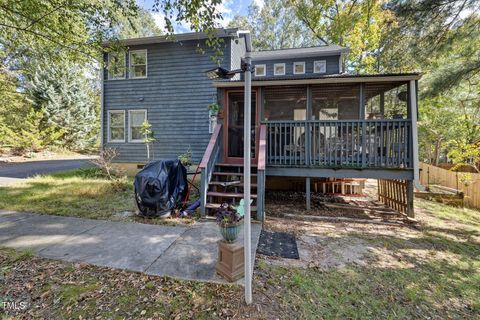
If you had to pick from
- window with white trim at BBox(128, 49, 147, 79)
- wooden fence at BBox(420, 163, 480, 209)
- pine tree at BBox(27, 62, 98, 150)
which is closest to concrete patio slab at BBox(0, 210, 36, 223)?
window with white trim at BBox(128, 49, 147, 79)

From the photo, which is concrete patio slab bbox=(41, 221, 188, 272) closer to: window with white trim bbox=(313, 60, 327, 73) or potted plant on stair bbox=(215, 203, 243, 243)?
potted plant on stair bbox=(215, 203, 243, 243)

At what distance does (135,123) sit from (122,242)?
746 centimetres

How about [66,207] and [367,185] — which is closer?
[66,207]

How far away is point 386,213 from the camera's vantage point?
6.12 meters

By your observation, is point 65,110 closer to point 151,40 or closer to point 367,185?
point 151,40

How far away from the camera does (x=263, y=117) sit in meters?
6.24

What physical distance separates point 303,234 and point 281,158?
2131 mm

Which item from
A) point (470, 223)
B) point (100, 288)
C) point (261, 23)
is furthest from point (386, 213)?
point (261, 23)

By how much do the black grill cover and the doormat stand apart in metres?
2.12

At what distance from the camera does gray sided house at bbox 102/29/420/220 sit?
5.52 m

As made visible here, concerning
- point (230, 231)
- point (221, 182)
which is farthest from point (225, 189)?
point (230, 231)

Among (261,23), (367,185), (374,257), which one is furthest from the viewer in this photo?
(261,23)

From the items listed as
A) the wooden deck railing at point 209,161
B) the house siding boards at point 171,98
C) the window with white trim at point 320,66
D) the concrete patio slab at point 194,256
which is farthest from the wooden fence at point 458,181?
the house siding boards at point 171,98

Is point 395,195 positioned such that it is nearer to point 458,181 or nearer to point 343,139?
point 343,139
